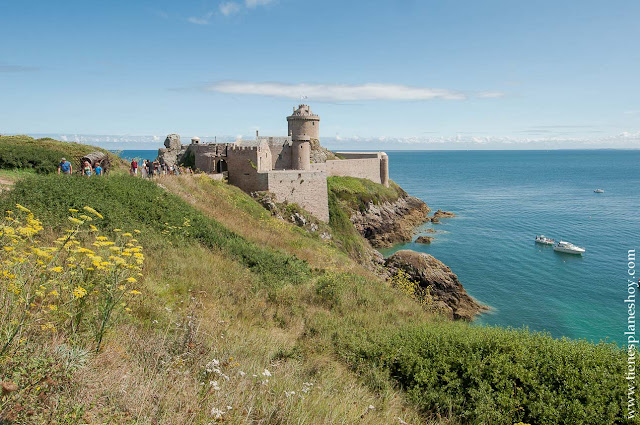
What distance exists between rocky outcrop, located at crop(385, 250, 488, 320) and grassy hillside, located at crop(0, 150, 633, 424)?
11314mm

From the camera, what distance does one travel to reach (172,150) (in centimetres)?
3109

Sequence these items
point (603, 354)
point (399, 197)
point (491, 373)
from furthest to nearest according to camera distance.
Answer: point (399, 197), point (603, 354), point (491, 373)

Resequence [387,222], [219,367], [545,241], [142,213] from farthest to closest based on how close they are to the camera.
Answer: [387,222] → [545,241] → [142,213] → [219,367]

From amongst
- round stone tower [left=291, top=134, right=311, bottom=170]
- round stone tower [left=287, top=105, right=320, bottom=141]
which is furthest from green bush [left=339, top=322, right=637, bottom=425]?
round stone tower [left=287, top=105, right=320, bottom=141]

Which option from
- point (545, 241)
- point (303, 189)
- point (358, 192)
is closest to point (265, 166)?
point (303, 189)

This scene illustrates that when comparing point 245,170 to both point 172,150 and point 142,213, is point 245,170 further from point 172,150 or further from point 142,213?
point 142,213

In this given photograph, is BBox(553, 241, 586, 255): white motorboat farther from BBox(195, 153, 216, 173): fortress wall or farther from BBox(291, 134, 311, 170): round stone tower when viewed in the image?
BBox(195, 153, 216, 173): fortress wall

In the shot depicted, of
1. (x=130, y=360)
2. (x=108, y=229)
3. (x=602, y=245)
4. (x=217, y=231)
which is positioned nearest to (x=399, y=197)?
(x=602, y=245)

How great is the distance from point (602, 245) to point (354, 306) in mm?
35540

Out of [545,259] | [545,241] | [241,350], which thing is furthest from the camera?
[545,241]

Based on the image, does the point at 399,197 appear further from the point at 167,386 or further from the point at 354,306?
the point at 167,386

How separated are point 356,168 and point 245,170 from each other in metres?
22.7

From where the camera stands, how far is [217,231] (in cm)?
1430

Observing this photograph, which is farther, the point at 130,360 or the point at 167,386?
the point at 130,360
